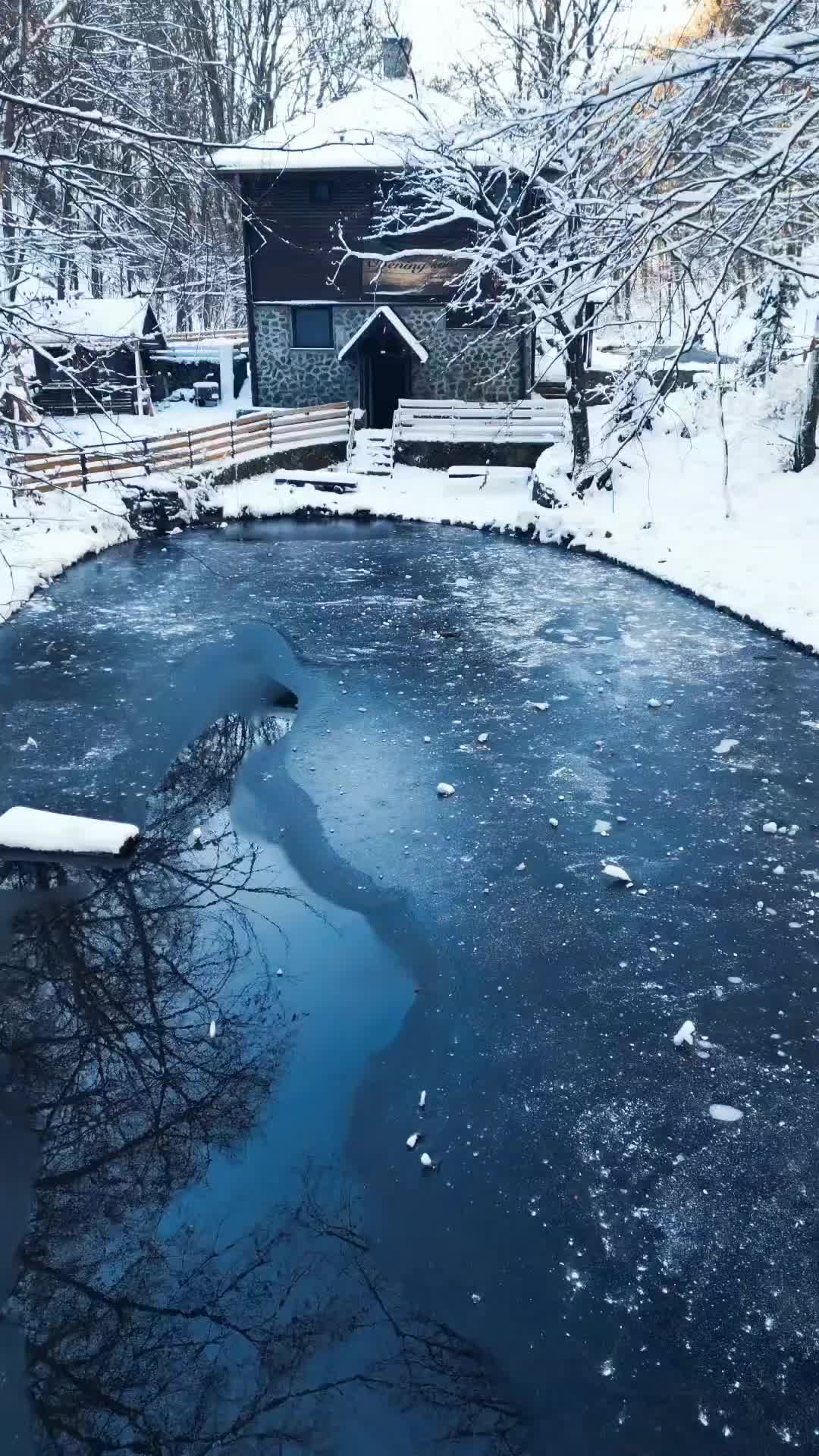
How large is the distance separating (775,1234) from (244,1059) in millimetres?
3497

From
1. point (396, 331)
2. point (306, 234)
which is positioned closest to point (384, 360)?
point (396, 331)

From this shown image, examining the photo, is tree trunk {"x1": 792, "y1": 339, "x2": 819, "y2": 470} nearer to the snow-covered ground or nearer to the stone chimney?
the snow-covered ground

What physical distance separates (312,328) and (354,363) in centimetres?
156

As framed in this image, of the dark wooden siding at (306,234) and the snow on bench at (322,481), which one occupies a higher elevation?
the dark wooden siding at (306,234)

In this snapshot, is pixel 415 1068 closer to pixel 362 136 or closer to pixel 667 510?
pixel 667 510

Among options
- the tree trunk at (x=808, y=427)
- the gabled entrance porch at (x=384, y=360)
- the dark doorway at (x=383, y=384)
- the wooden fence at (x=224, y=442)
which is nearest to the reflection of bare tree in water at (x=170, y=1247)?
the wooden fence at (x=224, y=442)

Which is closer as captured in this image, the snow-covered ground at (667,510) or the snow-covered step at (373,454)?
the snow-covered ground at (667,510)

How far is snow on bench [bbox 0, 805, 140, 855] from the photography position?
9414mm

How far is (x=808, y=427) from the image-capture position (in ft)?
69.8

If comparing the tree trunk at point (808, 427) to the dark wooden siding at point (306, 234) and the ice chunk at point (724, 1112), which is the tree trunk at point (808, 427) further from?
the ice chunk at point (724, 1112)

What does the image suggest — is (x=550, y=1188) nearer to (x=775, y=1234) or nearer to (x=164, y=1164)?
(x=775, y=1234)

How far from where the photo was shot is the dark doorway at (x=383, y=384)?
28953 mm

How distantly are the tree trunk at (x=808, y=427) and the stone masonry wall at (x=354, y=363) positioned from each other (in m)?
8.91

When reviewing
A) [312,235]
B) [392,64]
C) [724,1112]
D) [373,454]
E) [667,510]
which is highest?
[392,64]
